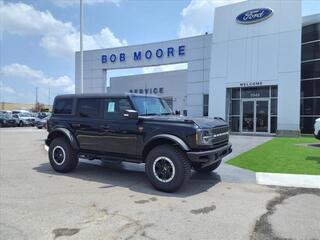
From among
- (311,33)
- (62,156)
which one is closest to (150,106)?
(62,156)

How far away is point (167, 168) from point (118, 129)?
1.71 m

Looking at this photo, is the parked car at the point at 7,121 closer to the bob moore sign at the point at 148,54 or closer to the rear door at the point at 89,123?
the bob moore sign at the point at 148,54

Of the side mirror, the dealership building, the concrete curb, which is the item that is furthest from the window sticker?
the dealership building

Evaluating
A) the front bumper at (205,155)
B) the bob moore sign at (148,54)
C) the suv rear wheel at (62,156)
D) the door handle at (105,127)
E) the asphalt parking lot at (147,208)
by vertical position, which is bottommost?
the asphalt parking lot at (147,208)

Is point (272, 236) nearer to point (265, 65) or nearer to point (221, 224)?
point (221, 224)

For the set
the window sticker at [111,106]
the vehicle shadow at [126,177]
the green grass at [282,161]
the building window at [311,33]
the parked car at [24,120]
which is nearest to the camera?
the vehicle shadow at [126,177]

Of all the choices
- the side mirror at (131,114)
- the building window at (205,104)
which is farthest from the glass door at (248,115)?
the side mirror at (131,114)

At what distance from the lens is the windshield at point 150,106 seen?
27.3ft

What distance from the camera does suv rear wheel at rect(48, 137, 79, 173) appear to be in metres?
9.28

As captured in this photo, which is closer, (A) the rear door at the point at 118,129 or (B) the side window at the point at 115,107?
(A) the rear door at the point at 118,129

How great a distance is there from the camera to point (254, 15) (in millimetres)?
24656

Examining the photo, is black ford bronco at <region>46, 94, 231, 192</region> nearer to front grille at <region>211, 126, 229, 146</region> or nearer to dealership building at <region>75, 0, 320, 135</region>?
front grille at <region>211, 126, 229, 146</region>

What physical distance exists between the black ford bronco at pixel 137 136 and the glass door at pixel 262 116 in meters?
16.4

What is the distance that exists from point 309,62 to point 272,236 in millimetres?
21772
